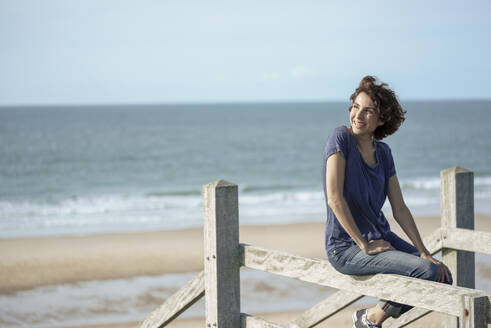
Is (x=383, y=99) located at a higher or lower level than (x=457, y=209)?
higher

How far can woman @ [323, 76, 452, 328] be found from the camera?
293 cm

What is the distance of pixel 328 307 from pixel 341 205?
1.15 m

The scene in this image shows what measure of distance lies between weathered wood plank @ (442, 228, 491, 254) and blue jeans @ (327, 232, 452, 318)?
111 centimetres

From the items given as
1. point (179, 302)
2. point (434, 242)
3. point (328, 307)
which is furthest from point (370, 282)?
point (434, 242)

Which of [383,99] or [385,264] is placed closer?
[385,264]

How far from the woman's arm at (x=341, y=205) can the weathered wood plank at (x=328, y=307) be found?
85 cm

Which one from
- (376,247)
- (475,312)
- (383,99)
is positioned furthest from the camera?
(383,99)

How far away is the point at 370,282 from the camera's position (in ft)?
9.40

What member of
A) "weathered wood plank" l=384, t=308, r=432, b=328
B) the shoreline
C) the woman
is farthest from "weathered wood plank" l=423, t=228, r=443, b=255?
the shoreline

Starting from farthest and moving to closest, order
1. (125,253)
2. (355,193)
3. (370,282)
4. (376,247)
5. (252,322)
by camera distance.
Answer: (125,253), (252,322), (355,193), (376,247), (370,282)

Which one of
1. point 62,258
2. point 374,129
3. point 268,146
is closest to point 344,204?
point 374,129

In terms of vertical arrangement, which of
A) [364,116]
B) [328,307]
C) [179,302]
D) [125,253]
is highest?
[364,116]

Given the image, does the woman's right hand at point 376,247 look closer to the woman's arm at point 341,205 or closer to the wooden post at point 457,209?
the woman's arm at point 341,205

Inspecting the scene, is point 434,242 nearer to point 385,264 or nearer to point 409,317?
point 409,317
